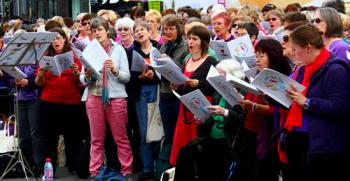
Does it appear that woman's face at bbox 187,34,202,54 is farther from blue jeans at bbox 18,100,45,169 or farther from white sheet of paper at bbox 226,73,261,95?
blue jeans at bbox 18,100,45,169

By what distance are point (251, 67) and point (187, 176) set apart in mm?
1459

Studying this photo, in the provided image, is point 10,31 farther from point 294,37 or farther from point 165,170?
point 294,37

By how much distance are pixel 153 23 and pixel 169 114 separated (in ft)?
8.01

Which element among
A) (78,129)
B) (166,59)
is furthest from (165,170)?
(78,129)

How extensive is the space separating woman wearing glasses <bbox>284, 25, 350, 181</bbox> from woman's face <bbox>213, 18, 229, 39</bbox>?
4047 millimetres

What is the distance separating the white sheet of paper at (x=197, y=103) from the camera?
841cm

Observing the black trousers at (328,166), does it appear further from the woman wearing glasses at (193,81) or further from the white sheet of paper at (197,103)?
the woman wearing glasses at (193,81)

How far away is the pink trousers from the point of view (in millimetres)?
10711

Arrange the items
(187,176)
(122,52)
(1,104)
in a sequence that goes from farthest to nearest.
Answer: (1,104) → (122,52) → (187,176)

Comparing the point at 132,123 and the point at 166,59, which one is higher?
the point at 166,59

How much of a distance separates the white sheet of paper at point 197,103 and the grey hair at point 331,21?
1494mm

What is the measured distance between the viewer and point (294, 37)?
6.85 metres

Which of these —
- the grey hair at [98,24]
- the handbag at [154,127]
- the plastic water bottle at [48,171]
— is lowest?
the plastic water bottle at [48,171]

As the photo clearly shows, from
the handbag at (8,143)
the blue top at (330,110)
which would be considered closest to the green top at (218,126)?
the blue top at (330,110)
